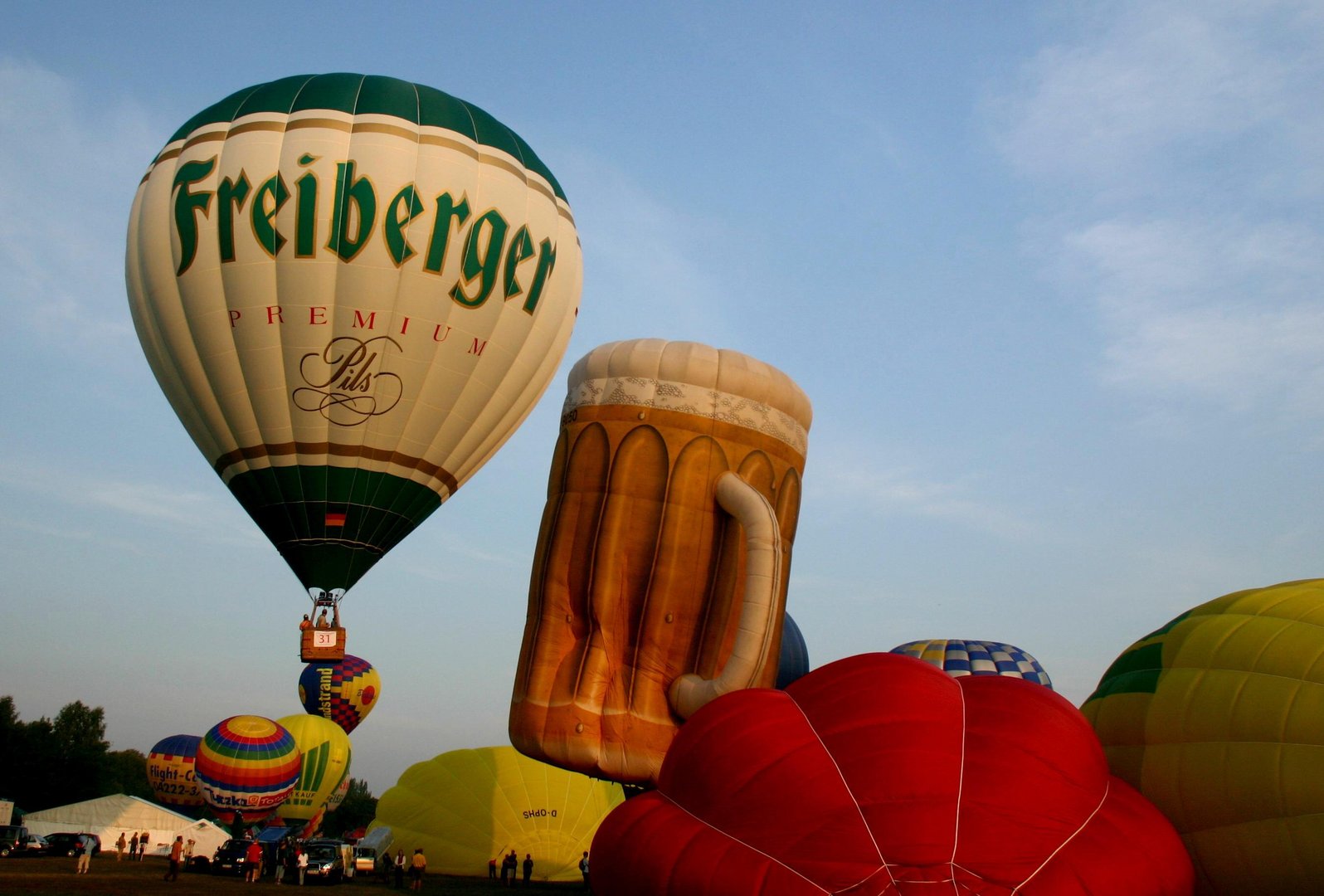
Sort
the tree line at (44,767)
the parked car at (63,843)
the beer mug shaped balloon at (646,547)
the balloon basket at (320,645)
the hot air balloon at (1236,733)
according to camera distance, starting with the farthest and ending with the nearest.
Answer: the tree line at (44,767) < the parked car at (63,843) < the balloon basket at (320,645) < the beer mug shaped balloon at (646,547) < the hot air balloon at (1236,733)

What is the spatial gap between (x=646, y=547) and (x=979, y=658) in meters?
8.99

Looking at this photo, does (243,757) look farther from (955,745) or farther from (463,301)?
(955,745)

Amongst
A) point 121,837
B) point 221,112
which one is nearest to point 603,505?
point 221,112

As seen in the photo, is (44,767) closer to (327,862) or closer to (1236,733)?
(327,862)

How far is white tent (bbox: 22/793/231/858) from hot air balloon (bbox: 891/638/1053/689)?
2282 centimetres

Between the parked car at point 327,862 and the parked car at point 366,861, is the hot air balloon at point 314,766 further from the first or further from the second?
the parked car at point 327,862

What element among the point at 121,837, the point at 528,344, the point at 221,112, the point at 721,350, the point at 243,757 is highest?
the point at 221,112

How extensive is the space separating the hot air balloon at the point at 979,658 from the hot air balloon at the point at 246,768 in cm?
1562

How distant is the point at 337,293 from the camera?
1380 cm

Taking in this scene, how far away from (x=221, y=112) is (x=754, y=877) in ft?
40.6

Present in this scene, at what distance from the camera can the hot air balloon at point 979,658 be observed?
707 inches

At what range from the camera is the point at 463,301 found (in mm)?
14281

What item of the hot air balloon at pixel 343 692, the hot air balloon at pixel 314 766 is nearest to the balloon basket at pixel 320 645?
the hot air balloon at pixel 314 766

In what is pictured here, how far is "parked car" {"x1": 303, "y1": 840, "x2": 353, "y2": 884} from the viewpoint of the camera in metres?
20.3
